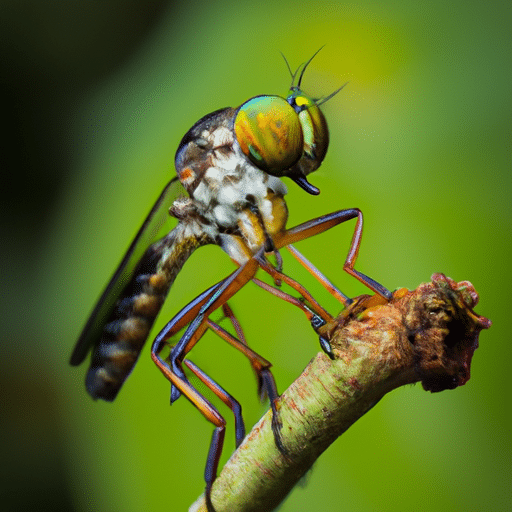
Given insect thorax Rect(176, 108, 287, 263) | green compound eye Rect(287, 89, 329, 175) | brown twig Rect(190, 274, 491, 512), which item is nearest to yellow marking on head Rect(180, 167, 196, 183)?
insect thorax Rect(176, 108, 287, 263)

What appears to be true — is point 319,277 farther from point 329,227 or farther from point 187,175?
point 187,175

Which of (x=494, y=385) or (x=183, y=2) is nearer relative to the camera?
(x=494, y=385)

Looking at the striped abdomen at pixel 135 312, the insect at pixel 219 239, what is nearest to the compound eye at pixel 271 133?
the insect at pixel 219 239

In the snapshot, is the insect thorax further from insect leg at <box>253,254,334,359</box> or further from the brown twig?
the brown twig

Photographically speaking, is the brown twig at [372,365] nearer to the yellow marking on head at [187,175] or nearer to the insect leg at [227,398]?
the insect leg at [227,398]

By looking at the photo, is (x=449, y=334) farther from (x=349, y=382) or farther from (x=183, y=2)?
(x=183, y=2)

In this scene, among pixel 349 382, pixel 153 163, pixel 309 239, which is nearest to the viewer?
pixel 349 382

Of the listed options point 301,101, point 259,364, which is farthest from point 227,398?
point 301,101

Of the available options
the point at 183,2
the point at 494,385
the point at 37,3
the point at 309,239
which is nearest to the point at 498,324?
the point at 494,385
